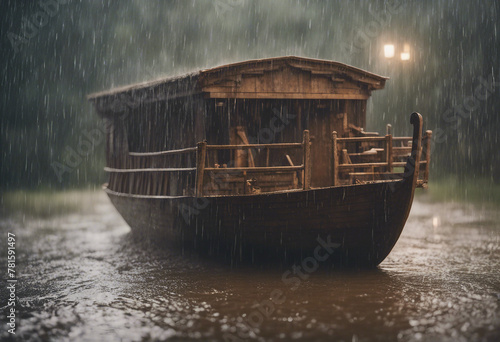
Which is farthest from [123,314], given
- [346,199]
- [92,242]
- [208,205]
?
[92,242]

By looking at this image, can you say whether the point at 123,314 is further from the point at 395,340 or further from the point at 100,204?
the point at 100,204

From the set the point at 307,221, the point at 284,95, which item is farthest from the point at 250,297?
the point at 284,95

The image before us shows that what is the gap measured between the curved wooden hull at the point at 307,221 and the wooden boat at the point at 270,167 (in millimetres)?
20

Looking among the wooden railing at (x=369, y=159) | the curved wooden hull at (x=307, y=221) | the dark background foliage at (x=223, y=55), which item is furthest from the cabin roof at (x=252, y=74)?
the dark background foliage at (x=223, y=55)

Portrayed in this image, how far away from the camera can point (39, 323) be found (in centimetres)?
777

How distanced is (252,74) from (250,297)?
16.2 feet

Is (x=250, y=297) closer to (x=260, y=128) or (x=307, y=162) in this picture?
(x=307, y=162)

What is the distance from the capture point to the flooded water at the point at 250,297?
7141 millimetres

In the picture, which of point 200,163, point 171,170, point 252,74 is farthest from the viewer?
point 171,170

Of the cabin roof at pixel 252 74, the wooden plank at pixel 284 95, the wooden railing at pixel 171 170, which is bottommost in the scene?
the wooden railing at pixel 171 170

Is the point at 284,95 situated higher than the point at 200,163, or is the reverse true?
the point at 284,95

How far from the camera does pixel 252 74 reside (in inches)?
458

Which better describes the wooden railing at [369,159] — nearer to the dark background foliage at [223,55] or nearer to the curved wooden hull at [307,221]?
the curved wooden hull at [307,221]

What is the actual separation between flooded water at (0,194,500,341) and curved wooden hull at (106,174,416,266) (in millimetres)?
420
